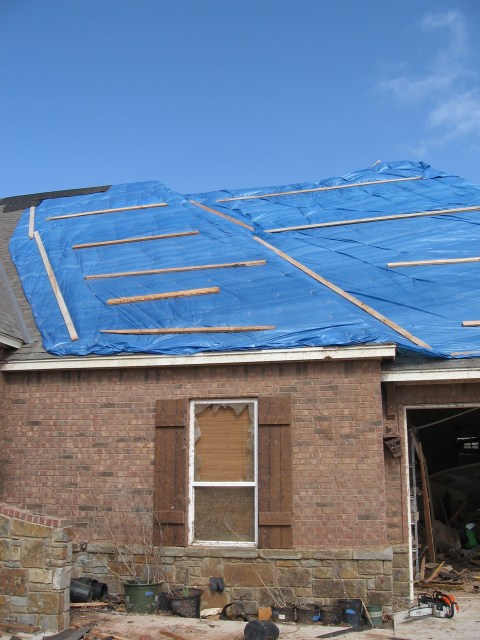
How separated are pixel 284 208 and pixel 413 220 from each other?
95.1 inches

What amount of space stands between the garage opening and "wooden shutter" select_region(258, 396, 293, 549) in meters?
2.19

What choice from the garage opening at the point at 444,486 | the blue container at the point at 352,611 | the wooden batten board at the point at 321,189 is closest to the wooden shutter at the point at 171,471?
the blue container at the point at 352,611

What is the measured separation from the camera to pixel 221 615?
8.38 metres

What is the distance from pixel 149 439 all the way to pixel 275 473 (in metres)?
1.68

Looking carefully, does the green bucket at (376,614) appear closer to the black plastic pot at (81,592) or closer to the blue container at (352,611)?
the blue container at (352,611)

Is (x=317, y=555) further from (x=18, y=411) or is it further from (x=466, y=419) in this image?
(x=466, y=419)

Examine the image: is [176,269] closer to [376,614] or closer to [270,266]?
[270,266]

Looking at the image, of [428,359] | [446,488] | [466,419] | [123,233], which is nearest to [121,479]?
[428,359]

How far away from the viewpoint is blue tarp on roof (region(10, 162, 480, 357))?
927cm

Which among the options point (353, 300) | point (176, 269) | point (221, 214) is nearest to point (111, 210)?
point (221, 214)

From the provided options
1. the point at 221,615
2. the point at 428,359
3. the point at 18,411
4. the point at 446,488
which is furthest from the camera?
the point at 446,488

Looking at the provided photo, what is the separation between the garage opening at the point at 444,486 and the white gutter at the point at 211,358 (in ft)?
6.70

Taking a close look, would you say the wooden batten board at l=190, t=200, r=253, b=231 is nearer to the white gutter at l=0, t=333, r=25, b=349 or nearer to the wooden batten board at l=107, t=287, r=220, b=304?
the wooden batten board at l=107, t=287, r=220, b=304

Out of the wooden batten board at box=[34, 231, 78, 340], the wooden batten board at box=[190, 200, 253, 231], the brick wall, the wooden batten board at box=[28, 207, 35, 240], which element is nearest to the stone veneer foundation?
the brick wall
